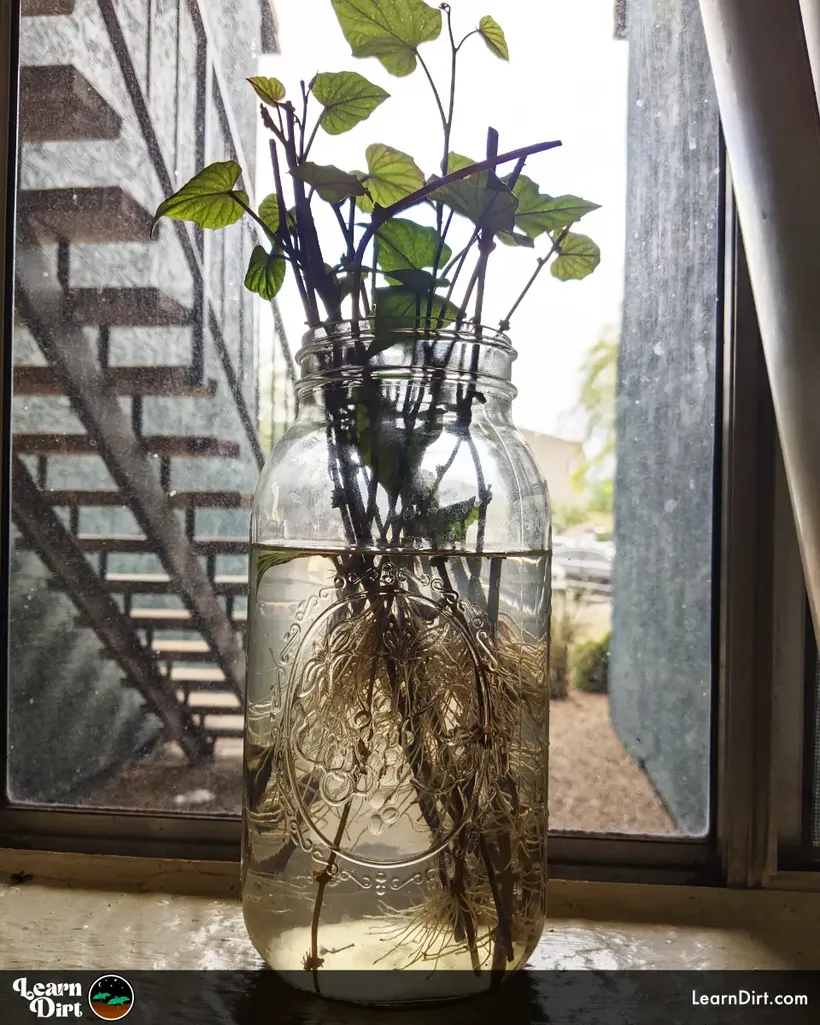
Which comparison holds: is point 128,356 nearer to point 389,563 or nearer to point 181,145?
point 181,145

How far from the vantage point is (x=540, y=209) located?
0.59 metres

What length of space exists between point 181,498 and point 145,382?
0.48 feet

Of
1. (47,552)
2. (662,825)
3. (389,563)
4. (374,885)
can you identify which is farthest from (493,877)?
(47,552)

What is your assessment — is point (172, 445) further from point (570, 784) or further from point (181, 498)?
point (570, 784)

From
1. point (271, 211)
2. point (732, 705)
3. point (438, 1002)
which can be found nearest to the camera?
point (438, 1002)

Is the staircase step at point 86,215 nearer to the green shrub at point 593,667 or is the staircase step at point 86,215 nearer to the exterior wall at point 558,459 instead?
the exterior wall at point 558,459

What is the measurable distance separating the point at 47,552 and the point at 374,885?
580 mm

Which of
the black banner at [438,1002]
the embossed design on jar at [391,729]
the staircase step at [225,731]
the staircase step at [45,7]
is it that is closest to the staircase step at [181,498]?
the staircase step at [225,731]

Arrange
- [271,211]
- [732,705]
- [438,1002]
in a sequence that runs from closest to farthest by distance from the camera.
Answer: [438,1002] < [271,211] < [732,705]

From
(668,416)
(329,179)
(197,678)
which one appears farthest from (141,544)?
(668,416)

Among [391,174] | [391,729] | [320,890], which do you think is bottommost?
[320,890]

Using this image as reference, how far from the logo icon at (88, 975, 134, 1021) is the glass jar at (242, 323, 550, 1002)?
11cm

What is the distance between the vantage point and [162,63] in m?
0.89

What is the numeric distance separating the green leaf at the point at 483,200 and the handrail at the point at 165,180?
0.39 metres
